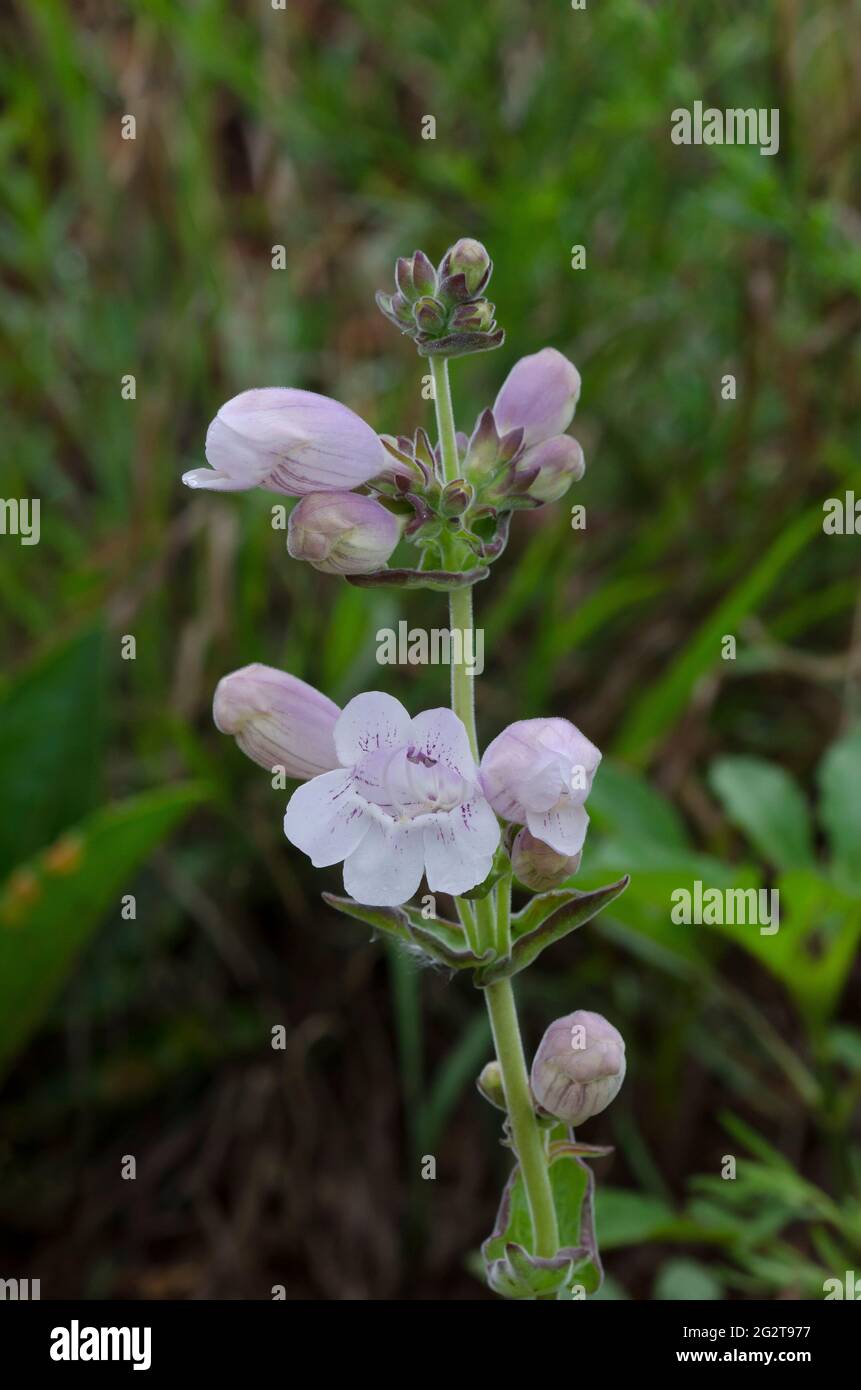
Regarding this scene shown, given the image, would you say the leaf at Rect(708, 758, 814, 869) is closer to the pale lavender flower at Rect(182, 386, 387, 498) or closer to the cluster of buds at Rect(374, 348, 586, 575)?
the cluster of buds at Rect(374, 348, 586, 575)

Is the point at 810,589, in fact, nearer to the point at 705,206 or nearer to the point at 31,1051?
the point at 705,206

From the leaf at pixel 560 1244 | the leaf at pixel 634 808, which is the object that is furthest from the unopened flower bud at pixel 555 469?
the leaf at pixel 634 808

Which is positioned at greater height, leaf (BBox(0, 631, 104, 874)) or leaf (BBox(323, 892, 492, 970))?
leaf (BBox(0, 631, 104, 874))

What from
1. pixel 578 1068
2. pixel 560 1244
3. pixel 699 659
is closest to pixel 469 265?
pixel 578 1068

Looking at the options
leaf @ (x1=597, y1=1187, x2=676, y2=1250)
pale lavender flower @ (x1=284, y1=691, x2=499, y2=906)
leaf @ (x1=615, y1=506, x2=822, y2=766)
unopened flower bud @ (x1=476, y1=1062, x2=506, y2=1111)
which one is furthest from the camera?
leaf @ (x1=615, y1=506, x2=822, y2=766)

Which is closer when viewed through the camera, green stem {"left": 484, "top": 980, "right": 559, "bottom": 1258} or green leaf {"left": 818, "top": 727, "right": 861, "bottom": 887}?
green stem {"left": 484, "top": 980, "right": 559, "bottom": 1258}

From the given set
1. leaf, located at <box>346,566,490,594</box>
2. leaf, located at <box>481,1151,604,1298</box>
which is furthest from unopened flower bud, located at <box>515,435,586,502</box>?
leaf, located at <box>481,1151,604,1298</box>

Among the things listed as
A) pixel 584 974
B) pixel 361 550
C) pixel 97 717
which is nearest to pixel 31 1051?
pixel 97 717
